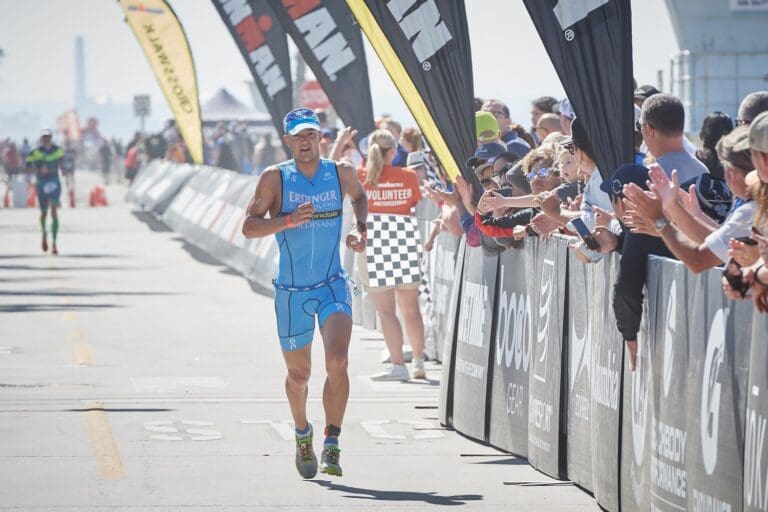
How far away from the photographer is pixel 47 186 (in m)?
28.3

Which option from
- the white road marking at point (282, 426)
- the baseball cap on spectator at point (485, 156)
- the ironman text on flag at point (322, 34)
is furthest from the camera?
the ironman text on flag at point (322, 34)

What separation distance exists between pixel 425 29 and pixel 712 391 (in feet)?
20.6

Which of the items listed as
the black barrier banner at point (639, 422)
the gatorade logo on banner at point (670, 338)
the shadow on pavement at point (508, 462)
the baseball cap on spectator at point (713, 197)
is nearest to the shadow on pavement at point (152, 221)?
the shadow on pavement at point (508, 462)

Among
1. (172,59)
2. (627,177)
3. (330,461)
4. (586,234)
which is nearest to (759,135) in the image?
(627,177)

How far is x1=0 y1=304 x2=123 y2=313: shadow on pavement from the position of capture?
19.1 meters

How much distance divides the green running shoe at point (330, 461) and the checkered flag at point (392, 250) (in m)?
4.84

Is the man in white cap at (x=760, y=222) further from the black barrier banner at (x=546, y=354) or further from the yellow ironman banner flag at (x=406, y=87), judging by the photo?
the yellow ironman banner flag at (x=406, y=87)

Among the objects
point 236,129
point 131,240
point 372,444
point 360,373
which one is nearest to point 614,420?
point 372,444

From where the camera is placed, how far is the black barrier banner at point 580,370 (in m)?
8.84

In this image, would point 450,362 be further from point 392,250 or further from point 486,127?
point 392,250

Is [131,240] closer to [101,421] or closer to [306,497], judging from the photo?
[101,421]

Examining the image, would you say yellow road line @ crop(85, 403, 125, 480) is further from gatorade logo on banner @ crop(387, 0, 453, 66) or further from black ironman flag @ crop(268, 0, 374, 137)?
black ironman flag @ crop(268, 0, 374, 137)

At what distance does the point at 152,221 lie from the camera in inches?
1608

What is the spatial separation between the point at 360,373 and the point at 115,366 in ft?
6.81
